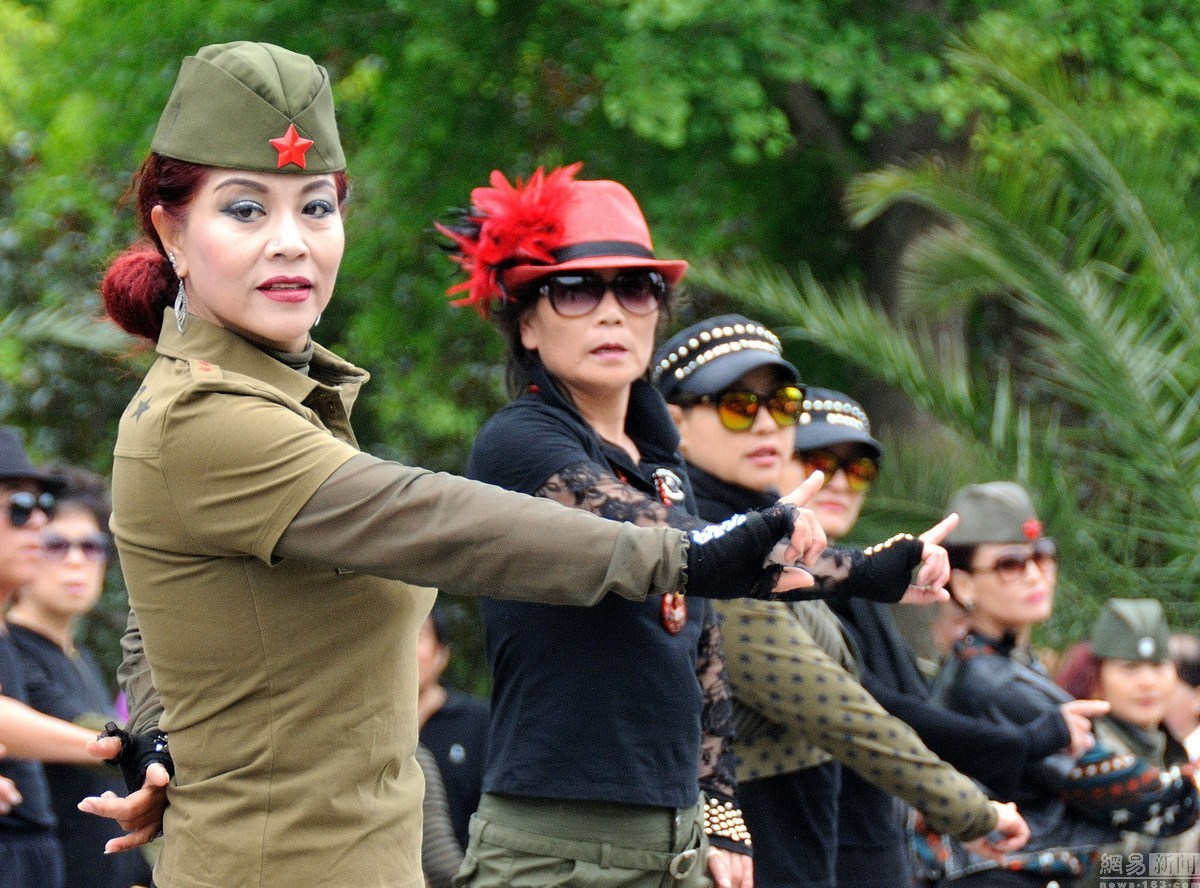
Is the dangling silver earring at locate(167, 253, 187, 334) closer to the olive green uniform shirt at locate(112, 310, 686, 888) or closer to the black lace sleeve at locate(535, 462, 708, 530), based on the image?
the olive green uniform shirt at locate(112, 310, 686, 888)

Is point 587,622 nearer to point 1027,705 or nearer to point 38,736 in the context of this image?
point 38,736

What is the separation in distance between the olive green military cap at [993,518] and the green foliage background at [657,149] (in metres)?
2.67

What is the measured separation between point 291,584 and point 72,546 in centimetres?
311

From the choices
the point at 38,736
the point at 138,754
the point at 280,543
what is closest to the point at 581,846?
the point at 138,754

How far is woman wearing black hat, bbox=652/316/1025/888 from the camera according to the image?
3.91 m

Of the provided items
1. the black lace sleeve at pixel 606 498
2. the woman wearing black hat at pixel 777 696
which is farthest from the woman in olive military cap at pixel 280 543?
the woman wearing black hat at pixel 777 696

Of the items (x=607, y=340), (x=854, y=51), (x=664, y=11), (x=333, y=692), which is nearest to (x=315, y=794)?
(x=333, y=692)

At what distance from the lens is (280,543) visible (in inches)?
87.6

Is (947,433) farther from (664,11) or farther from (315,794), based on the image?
(315,794)

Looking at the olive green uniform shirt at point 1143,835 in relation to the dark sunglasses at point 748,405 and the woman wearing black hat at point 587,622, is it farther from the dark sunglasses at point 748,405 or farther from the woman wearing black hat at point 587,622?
the woman wearing black hat at point 587,622

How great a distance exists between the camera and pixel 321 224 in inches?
101

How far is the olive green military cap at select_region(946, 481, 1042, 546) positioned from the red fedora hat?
2.07m

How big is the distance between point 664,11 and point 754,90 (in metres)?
0.77

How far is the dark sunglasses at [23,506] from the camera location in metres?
4.90
